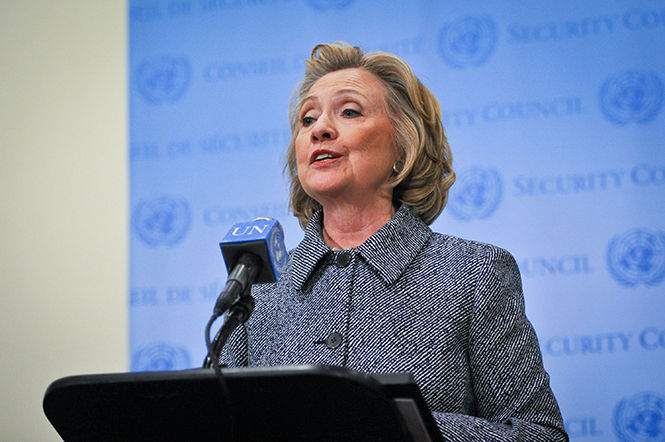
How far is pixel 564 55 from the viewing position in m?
2.49

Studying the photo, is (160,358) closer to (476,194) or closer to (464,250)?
(476,194)

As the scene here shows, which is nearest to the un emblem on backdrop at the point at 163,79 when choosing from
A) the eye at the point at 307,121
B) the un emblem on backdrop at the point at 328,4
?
the un emblem on backdrop at the point at 328,4

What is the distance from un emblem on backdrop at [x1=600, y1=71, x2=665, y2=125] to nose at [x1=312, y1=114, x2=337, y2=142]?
1.20m

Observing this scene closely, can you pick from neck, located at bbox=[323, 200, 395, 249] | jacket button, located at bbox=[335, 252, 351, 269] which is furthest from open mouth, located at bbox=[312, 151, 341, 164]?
jacket button, located at bbox=[335, 252, 351, 269]

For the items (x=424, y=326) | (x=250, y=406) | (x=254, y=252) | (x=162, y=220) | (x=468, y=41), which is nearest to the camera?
(x=250, y=406)

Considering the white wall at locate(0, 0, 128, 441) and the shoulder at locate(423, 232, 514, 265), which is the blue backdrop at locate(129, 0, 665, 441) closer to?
the white wall at locate(0, 0, 128, 441)

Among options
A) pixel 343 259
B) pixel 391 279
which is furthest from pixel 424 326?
pixel 343 259

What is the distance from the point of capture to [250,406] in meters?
0.82

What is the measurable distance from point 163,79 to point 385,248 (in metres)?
1.60

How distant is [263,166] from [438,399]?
1468mm

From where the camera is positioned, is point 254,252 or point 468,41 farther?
point 468,41

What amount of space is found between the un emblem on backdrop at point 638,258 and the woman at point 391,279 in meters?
0.80

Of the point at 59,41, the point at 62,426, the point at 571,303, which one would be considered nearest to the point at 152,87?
the point at 59,41

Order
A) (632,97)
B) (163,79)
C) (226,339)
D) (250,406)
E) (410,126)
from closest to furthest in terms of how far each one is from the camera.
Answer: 1. (250,406)
2. (226,339)
3. (410,126)
4. (632,97)
5. (163,79)
